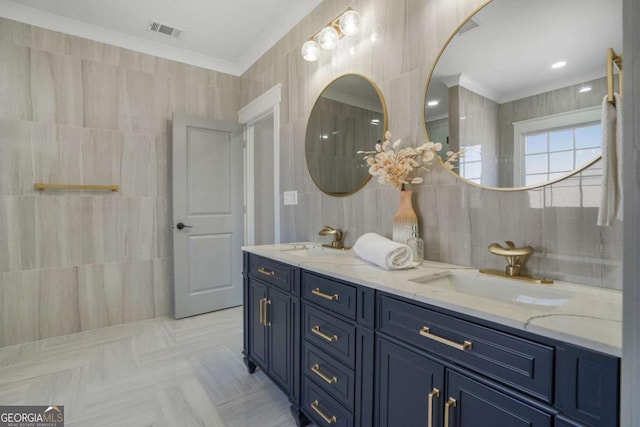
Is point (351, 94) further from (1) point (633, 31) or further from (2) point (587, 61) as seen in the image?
(1) point (633, 31)

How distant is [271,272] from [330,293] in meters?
0.56

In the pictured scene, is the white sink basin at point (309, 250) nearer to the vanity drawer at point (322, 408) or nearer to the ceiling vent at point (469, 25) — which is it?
the vanity drawer at point (322, 408)

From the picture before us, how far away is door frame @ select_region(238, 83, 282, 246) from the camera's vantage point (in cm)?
275

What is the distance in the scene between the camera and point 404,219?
4.91 ft

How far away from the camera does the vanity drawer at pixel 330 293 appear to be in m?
1.21

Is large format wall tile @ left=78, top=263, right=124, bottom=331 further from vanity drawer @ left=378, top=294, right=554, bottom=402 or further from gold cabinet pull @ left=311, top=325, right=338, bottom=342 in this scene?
vanity drawer @ left=378, top=294, right=554, bottom=402

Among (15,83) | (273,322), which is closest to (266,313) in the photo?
(273,322)

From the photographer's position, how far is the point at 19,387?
189cm

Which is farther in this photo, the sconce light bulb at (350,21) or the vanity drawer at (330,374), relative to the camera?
the sconce light bulb at (350,21)

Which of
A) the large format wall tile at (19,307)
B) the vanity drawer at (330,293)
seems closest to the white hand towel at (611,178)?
the vanity drawer at (330,293)

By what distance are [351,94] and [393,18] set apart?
48 cm

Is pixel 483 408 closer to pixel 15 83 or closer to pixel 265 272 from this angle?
pixel 265 272

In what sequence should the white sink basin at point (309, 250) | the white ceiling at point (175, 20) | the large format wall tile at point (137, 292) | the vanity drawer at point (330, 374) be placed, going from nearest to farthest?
the vanity drawer at point (330, 374) < the white sink basin at point (309, 250) < the white ceiling at point (175, 20) < the large format wall tile at point (137, 292)

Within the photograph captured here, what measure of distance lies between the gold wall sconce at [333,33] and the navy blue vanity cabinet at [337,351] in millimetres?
1506
